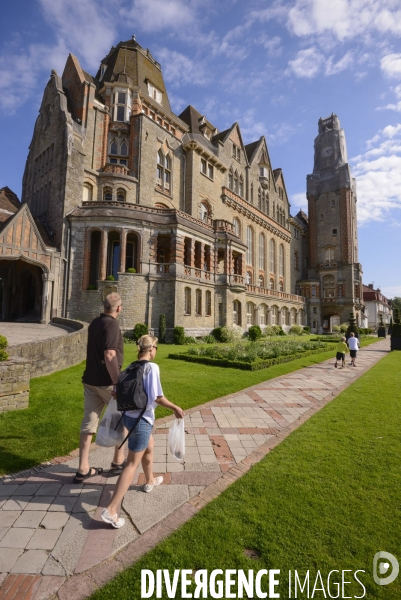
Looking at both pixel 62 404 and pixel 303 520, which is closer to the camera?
pixel 303 520

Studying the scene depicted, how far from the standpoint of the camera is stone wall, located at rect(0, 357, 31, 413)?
5.89 meters

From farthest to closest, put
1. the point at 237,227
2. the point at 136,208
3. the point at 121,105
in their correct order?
the point at 237,227
the point at 121,105
the point at 136,208

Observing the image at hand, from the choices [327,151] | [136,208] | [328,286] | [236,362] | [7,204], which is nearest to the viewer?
[236,362]

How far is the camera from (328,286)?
161 feet

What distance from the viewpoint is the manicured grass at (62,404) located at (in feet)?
14.5

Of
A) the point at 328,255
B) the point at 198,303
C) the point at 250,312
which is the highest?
the point at 328,255

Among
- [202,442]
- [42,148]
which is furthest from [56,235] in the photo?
[202,442]

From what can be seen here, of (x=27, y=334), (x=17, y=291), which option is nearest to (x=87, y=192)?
(x=17, y=291)

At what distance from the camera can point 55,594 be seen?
2246 millimetres

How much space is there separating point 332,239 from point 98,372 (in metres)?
52.9

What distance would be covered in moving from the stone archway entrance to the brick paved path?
75.6 feet

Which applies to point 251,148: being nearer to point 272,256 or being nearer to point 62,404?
point 272,256

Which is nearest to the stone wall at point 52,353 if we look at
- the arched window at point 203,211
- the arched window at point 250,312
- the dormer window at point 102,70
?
the arched window at point 203,211

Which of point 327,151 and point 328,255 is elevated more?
point 327,151
